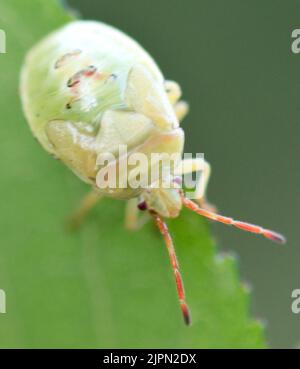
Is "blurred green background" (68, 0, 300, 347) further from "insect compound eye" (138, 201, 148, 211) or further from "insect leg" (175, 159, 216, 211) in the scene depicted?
"insect compound eye" (138, 201, 148, 211)

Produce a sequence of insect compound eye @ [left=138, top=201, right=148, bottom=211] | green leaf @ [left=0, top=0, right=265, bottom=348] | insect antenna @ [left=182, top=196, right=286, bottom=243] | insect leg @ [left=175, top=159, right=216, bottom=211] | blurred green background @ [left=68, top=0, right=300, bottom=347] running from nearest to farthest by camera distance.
→ green leaf @ [left=0, top=0, right=265, bottom=348] → insect antenna @ [left=182, top=196, right=286, bottom=243] → insect compound eye @ [left=138, top=201, right=148, bottom=211] → insect leg @ [left=175, top=159, right=216, bottom=211] → blurred green background @ [left=68, top=0, right=300, bottom=347]

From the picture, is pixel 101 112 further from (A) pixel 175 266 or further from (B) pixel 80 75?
(A) pixel 175 266

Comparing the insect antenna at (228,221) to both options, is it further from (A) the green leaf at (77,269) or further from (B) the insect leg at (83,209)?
(B) the insect leg at (83,209)

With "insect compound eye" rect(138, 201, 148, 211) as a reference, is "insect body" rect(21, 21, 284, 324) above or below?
above

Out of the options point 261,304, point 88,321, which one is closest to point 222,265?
point 88,321

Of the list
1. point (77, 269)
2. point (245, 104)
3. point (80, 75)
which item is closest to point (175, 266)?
point (77, 269)

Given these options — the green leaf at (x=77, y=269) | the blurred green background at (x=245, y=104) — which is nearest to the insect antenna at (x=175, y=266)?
the green leaf at (x=77, y=269)

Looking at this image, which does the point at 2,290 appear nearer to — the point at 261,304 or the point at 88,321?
the point at 88,321

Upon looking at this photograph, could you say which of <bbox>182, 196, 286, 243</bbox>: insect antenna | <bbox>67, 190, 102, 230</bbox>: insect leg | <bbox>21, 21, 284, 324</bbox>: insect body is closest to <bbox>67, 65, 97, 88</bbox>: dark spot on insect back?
<bbox>21, 21, 284, 324</bbox>: insect body
